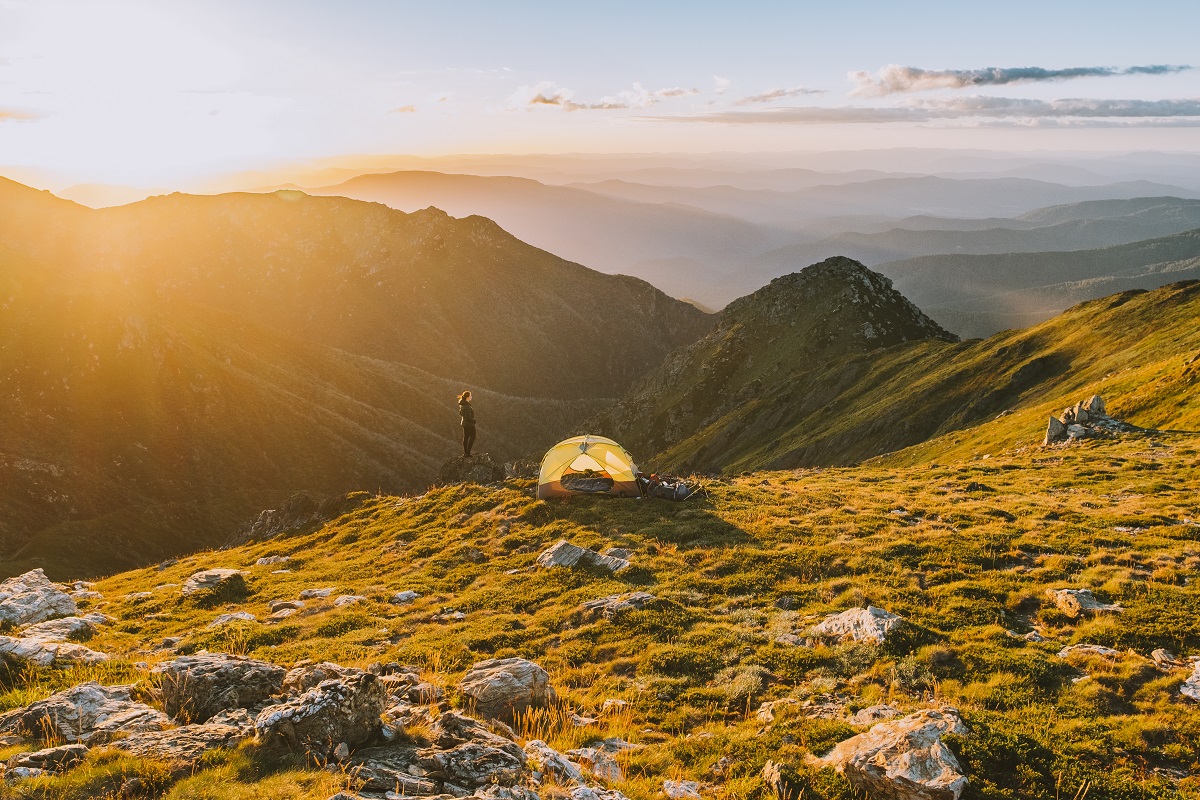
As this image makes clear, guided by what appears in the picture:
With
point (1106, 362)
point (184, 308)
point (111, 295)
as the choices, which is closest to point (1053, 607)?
point (1106, 362)

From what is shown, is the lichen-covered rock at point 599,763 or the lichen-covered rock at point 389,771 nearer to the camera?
the lichen-covered rock at point 389,771

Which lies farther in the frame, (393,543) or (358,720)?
(393,543)

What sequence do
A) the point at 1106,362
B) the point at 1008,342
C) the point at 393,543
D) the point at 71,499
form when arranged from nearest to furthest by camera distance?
the point at 393,543, the point at 1106,362, the point at 1008,342, the point at 71,499

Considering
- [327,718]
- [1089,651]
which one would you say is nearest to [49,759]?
[327,718]

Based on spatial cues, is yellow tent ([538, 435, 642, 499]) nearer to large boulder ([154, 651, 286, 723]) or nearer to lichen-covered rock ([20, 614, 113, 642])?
lichen-covered rock ([20, 614, 113, 642])

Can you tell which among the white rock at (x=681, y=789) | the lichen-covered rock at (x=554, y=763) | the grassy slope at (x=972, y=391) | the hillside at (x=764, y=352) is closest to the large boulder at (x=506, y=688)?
the lichen-covered rock at (x=554, y=763)

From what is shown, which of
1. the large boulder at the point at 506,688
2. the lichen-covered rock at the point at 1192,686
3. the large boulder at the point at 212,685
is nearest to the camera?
the large boulder at the point at 212,685

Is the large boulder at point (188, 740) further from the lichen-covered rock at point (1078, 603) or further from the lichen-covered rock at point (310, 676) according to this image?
the lichen-covered rock at point (1078, 603)

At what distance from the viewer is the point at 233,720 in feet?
34.7

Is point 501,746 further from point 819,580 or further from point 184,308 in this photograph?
point 184,308

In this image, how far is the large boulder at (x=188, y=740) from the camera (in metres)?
9.36

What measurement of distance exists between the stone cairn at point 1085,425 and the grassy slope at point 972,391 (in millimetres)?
4130

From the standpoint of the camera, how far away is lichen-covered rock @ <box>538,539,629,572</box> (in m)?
21.6

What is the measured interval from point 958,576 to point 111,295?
149784 millimetres
